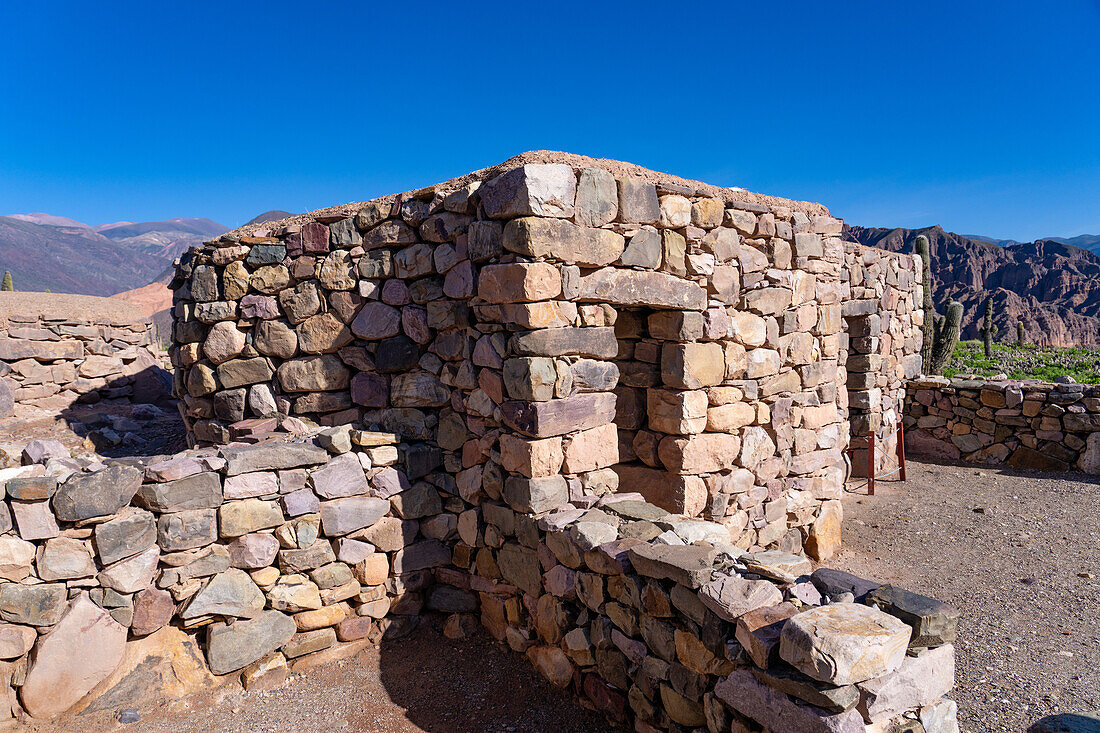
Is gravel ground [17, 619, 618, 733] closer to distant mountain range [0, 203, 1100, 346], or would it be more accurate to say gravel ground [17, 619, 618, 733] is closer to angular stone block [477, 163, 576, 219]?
angular stone block [477, 163, 576, 219]

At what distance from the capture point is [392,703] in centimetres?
360

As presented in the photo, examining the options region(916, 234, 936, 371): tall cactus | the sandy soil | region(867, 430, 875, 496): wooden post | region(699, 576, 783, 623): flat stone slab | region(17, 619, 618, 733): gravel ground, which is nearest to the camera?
region(699, 576, 783, 623): flat stone slab

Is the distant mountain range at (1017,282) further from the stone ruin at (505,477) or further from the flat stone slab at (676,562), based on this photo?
the flat stone slab at (676,562)

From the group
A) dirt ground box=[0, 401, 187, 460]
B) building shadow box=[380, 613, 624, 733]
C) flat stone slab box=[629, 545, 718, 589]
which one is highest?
dirt ground box=[0, 401, 187, 460]

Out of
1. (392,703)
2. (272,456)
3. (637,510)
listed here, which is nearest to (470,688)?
(392,703)

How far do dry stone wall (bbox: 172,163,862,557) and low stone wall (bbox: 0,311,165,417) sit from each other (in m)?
3.49

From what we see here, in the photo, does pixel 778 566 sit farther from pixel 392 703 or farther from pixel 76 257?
pixel 76 257

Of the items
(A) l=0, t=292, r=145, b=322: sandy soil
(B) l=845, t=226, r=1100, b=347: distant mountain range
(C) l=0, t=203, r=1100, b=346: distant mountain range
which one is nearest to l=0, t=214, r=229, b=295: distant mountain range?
(C) l=0, t=203, r=1100, b=346: distant mountain range

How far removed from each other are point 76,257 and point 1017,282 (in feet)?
303

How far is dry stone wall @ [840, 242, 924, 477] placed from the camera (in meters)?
8.23

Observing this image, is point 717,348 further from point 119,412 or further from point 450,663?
point 119,412

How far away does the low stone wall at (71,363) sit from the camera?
7.09 m

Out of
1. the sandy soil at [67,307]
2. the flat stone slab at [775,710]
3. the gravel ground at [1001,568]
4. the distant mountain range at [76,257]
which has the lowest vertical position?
the gravel ground at [1001,568]

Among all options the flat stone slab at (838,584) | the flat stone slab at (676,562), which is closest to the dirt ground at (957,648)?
the flat stone slab at (676,562)
